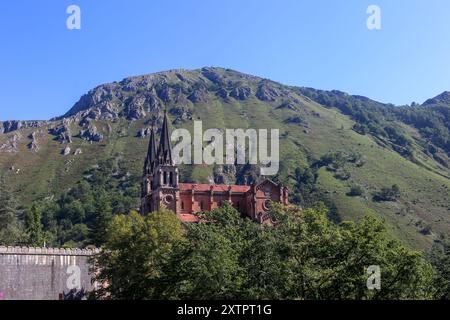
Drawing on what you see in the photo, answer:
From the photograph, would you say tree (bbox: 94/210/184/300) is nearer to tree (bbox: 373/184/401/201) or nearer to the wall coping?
the wall coping

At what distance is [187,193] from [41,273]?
41.3m

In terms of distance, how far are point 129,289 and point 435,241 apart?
399 ft

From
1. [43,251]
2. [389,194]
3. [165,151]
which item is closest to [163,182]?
[165,151]

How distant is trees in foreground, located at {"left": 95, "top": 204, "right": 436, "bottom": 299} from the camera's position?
42.1 m

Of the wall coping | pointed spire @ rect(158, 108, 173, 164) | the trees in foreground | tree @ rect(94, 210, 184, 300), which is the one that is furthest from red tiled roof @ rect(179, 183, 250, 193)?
the trees in foreground

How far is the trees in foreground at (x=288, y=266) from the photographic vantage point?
138 feet

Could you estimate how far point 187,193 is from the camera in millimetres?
104000

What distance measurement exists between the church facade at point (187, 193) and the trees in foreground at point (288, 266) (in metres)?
44.2

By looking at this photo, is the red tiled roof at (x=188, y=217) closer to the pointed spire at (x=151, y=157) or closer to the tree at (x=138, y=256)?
the pointed spire at (x=151, y=157)

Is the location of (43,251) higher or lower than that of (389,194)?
higher

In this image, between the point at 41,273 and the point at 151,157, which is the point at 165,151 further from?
the point at 41,273

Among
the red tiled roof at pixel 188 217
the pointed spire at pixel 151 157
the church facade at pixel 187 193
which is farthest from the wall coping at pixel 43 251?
the pointed spire at pixel 151 157
